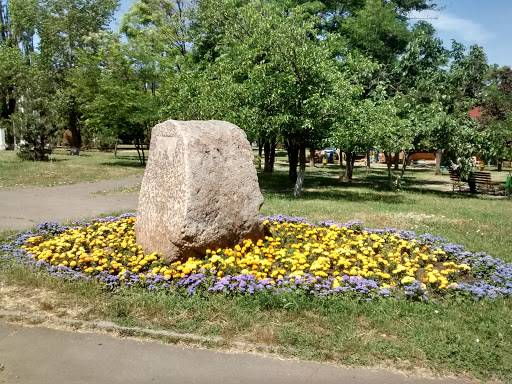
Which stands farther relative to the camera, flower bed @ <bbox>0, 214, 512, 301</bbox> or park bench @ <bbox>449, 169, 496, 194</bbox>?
park bench @ <bbox>449, 169, 496, 194</bbox>

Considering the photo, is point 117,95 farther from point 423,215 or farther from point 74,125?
point 423,215

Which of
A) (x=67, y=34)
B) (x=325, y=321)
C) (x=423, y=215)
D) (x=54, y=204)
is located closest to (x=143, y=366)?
(x=325, y=321)

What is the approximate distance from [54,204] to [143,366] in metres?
9.48

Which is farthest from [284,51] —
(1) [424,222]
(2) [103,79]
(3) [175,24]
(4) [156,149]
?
(2) [103,79]

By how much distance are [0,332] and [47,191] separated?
11.8 meters

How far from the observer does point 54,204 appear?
38.4 ft

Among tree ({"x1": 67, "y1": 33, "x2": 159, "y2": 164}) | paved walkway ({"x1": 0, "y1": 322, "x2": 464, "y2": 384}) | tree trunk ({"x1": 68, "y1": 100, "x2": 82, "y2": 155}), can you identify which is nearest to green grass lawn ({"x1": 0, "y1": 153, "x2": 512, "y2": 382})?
paved walkway ({"x1": 0, "y1": 322, "x2": 464, "y2": 384})

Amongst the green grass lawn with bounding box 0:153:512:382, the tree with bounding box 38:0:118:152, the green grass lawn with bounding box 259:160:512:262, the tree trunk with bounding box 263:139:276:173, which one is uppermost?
the tree with bounding box 38:0:118:152

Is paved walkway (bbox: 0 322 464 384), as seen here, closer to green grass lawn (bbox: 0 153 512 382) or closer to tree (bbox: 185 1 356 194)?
green grass lawn (bbox: 0 153 512 382)

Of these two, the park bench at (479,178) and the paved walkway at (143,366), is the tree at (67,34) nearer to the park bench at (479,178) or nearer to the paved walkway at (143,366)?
the park bench at (479,178)

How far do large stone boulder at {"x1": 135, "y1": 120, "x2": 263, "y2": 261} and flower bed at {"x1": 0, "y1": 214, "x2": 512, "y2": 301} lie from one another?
0.22m

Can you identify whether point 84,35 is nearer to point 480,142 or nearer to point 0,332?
point 480,142

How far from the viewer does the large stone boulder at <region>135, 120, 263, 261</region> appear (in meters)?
5.68

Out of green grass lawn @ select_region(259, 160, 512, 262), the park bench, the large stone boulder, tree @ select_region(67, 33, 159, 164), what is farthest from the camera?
tree @ select_region(67, 33, 159, 164)
